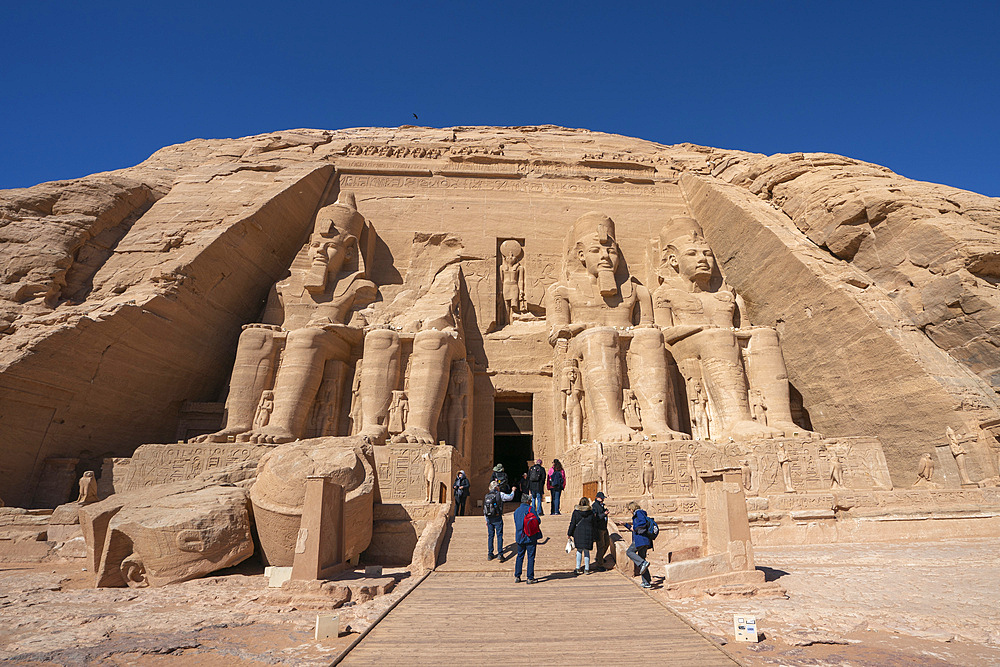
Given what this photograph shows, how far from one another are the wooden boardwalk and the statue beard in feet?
18.3

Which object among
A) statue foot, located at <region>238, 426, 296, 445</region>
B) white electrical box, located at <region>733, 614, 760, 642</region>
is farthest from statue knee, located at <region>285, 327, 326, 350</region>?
white electrical box, located at <region>733, 614, 760, 642</region>

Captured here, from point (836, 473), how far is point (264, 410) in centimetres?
756

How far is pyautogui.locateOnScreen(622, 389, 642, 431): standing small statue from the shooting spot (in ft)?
26.6

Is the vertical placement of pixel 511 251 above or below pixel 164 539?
above

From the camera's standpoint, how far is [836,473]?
273 inches

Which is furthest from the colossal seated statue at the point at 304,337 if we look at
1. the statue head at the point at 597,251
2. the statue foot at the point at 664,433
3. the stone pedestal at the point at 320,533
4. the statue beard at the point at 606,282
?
the statue foot at the point at 664,433

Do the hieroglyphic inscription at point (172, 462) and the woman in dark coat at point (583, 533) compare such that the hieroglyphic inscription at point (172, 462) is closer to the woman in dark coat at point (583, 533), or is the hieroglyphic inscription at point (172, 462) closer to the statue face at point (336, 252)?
the statue face at point (336, 252)

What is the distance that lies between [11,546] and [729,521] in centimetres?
707

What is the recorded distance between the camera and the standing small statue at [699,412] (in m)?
8.45

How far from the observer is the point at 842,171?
32.4 ft

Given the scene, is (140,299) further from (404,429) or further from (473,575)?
(473,575)

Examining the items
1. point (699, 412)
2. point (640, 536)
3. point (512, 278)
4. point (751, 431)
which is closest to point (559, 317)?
point (512, 278)

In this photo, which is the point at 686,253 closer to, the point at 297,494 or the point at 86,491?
the point at 297,494

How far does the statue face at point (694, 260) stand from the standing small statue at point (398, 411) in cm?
533
